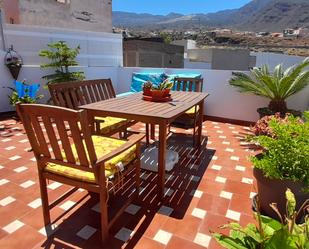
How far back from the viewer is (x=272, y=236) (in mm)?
1015

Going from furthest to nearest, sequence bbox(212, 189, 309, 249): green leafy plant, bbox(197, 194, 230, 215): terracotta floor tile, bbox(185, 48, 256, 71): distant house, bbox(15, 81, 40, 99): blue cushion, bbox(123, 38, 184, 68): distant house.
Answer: bbox(185, 48, 256, 71): distant house < bbox(123, 38, 184, 68): distant house < bbox(15, 81, 40, 99): blue cushion < bbox(197, 194, 230, 215): terracotta floor tile < bbox(212, 189, 309, 249): green leafy plant

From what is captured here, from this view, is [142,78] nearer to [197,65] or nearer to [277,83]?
[277,83]

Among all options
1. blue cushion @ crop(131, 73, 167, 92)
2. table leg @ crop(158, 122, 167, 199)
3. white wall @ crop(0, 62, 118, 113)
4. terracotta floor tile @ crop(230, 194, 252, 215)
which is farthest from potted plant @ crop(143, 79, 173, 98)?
white wall @ crop(0, 62, 118, 113)

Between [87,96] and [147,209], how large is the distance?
5.74 ft

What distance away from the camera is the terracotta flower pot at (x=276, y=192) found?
1.80 meters

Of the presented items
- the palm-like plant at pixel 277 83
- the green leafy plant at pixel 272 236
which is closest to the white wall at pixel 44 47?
the palm-like plant at pixel 277 83

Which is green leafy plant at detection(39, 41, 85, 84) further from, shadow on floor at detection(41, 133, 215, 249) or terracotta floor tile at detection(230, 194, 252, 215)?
terracotta floor tile at detection(230, 194, 252, 215)

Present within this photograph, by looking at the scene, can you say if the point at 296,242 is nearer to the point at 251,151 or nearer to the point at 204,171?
the point at 204,171

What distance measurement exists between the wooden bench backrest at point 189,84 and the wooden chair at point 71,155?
95.9 inches

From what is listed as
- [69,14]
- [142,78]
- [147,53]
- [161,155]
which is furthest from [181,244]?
[147,53]

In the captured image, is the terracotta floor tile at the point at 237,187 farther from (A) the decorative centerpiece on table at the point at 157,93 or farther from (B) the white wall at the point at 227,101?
(B) the white wall at the point at 227,101

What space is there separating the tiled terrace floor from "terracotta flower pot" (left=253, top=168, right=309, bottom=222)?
0.20 m

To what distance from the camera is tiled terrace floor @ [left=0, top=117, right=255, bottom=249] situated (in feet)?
5.81

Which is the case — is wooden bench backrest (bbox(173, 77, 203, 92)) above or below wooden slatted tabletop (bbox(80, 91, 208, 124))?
above
